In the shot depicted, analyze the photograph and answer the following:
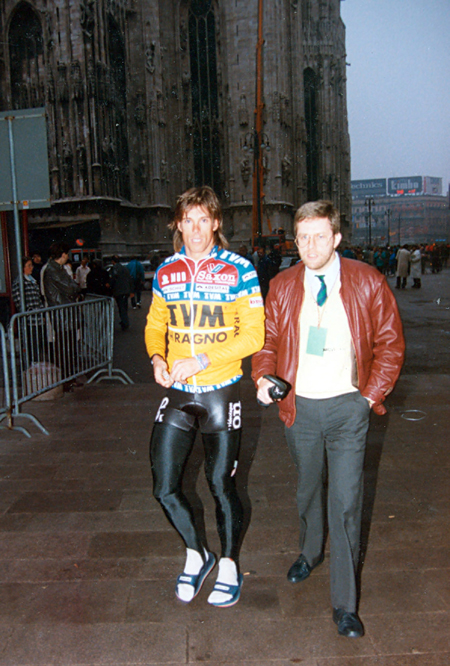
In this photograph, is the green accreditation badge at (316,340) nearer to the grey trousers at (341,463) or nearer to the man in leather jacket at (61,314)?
the grey trousers at (341,463)

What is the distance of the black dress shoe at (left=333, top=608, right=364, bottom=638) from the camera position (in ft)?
8.11

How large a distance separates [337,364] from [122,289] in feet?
39.1

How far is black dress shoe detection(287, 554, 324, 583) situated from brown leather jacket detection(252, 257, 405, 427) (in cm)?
80

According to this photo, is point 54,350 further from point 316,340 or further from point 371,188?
point 371,188

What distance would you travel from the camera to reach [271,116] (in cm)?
3794

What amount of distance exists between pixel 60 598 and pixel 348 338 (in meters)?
1.84

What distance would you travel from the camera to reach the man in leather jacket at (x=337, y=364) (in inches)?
99.8

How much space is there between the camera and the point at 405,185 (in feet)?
457

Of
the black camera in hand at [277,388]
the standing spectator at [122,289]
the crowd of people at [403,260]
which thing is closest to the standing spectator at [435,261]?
the crowd of people at [403,260]

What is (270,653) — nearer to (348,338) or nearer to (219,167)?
(348,338)

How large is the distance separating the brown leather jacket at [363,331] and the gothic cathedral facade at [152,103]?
2921 centimetres

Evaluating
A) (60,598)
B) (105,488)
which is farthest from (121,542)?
(105,488)

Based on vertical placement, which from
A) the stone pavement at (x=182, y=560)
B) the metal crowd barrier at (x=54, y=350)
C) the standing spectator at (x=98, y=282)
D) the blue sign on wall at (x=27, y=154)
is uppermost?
the blue sign on wall at (x=27, y=154)

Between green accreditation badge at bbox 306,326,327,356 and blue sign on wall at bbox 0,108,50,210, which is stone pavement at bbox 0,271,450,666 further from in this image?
blue sign on wall at bbox 0,108,50,210
